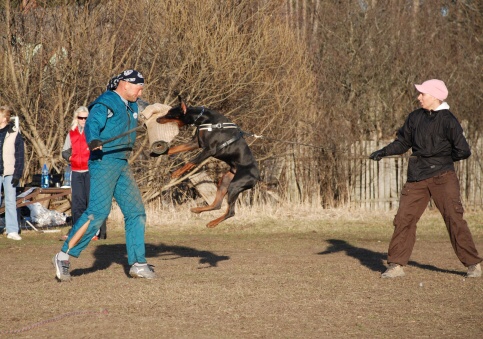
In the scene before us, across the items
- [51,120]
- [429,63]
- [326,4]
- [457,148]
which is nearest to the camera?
[457,148]

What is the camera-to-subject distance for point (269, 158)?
661 inches

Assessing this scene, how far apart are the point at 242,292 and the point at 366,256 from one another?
348cm

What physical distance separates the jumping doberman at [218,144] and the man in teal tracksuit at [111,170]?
550mm

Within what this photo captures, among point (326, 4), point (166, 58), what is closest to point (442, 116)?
point (166, 58)

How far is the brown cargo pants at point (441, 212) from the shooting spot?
308 inches

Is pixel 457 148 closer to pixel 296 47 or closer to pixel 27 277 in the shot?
pixel 27 277

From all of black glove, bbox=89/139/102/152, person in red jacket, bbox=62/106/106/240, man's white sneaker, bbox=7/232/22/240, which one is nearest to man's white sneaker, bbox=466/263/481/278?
black glove, bbox=89/139/102/152

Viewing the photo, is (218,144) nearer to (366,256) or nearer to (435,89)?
(435,89)

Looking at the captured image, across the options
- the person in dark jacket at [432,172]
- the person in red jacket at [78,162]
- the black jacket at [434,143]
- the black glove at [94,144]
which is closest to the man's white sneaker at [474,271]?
the person in dark jacket at [432,172]

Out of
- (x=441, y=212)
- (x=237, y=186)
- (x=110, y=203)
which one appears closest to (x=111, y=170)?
(x=110, y=203)

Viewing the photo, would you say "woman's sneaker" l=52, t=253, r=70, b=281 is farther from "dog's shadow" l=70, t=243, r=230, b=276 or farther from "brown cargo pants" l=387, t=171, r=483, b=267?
"brown cargo pants" l=387, t=171, r=483, b=267

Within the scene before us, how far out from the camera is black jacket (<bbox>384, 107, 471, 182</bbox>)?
7715 mm

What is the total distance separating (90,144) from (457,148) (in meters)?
3.67

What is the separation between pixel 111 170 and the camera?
24.3 feet
